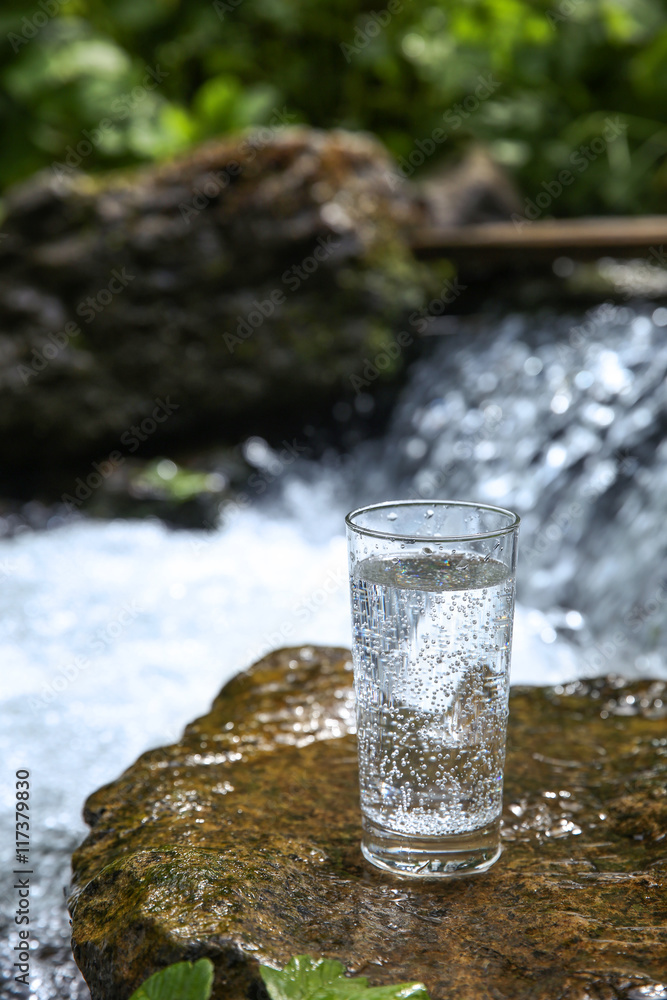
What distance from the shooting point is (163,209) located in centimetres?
539

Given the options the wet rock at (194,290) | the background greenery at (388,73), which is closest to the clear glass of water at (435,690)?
the wet rock at (194,290)

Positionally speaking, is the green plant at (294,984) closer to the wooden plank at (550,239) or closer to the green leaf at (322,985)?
the green leaf at (322,985)

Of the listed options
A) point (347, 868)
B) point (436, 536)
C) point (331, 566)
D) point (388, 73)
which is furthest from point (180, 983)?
point (388, 73)

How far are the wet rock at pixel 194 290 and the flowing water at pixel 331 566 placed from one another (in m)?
0.51

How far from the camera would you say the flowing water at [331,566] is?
278 cm

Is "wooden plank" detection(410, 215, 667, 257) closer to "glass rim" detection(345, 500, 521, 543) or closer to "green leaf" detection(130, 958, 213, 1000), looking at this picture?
"glass rim" detection(345, 500, 521, 543)

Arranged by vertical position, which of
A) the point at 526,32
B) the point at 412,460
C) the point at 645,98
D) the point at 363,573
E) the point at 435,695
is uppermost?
the point at 526,32

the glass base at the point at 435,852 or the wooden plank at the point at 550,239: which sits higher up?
the wooden plank at the point at 550,239

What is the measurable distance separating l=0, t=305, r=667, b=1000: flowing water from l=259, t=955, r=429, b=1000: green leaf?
34.8 inches

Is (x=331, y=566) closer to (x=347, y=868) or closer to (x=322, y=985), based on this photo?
(x=347, y=868)

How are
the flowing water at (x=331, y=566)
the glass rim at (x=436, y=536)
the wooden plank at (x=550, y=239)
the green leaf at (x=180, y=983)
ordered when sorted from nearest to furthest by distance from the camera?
the green leaf at (x=180, y=983)
the glass rim at (x=436, y=536)
the flowing water at (x=331, y=566)
the wooden plank at (x=550, y=239)

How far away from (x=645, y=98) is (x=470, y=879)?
836 cm

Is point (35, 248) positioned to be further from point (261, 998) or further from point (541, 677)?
point (261, 998)

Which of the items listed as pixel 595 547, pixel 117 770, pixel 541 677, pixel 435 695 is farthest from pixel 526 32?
pixel 435 695
